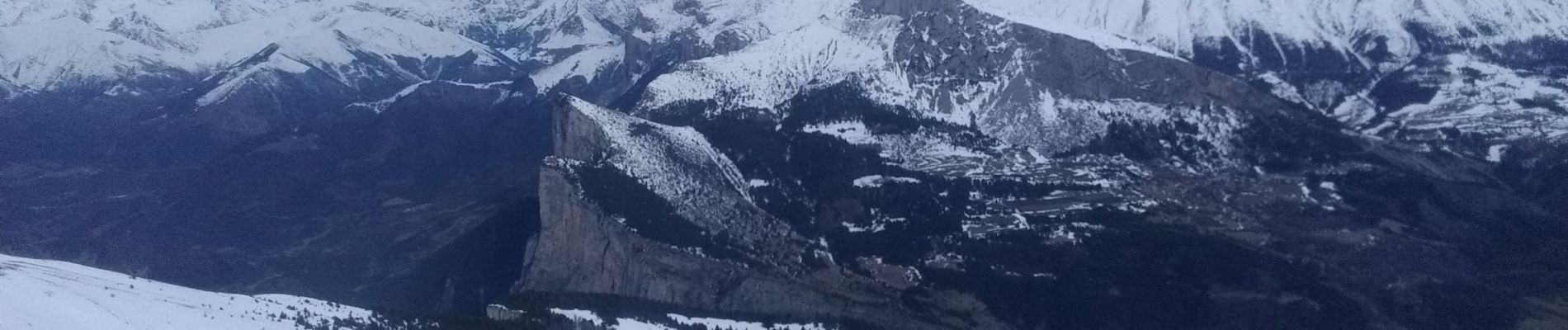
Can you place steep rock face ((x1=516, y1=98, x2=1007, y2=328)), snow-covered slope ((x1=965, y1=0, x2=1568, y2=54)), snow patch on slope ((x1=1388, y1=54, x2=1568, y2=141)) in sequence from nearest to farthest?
steep rock face ((x1=516, y1=98, x2=1007, y2=328)) < snow patch on slope ((x1=1388, y1=54, x2=1568, y2=141)) < snow-covered slope ((x1=965, y1=0, x2=1568, y2=54))

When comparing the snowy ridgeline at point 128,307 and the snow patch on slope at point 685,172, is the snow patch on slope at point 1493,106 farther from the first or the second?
the snowy ridgeline at point 128,307

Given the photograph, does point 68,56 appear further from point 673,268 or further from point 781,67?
point 673,268

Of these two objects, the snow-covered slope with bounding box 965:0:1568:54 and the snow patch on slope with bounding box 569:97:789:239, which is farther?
the snow-covered slope with bounding box 965:0:1568:54

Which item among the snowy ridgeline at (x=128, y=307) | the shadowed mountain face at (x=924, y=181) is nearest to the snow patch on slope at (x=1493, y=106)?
the shadowed mountain face at (x=924, y=181)

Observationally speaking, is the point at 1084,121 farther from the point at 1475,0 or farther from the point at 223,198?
the point at 223,198

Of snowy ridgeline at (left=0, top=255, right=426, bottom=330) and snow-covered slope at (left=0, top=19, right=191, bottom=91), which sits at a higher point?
snowy ridgeline at (left=0, top=255, right=426, bottom=330)

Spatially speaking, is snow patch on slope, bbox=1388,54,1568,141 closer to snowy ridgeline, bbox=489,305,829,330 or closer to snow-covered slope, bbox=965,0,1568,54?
snow-covered slope, bbox=965,0,1568,54

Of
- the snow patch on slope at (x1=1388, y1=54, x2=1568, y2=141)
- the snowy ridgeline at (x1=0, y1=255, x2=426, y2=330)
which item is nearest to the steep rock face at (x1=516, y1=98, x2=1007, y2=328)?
the snowy ridgeline at (x1=0, y1=255, x2=426, y2=330)
